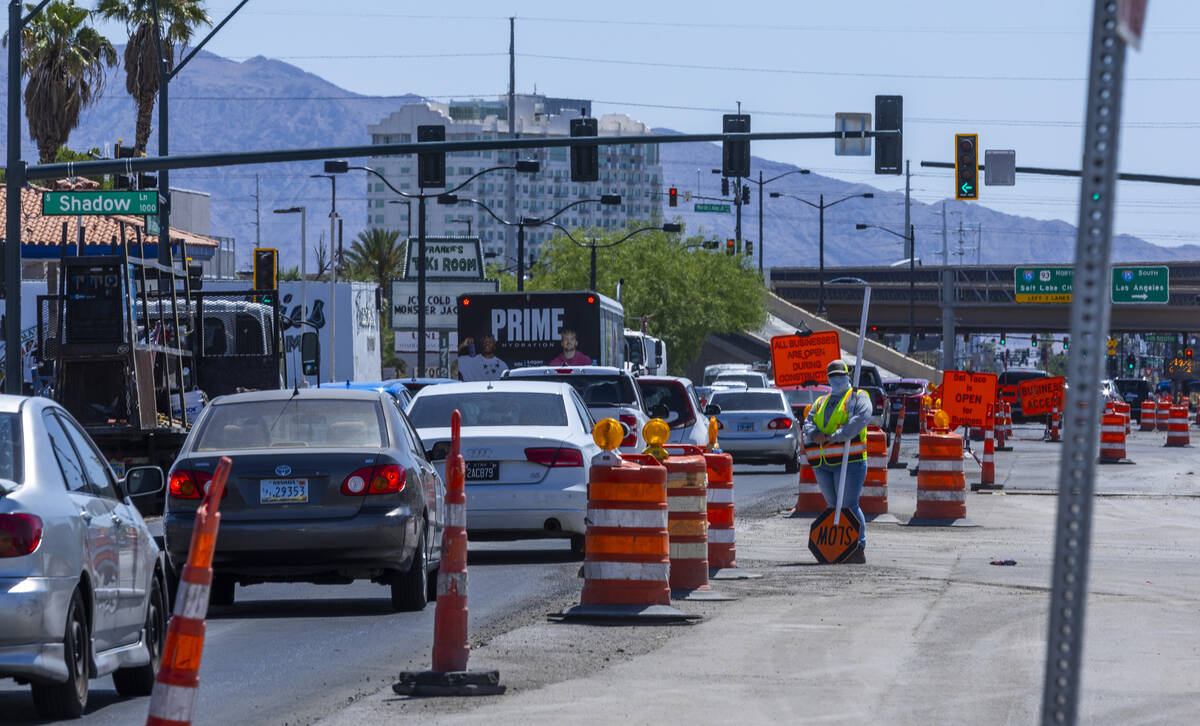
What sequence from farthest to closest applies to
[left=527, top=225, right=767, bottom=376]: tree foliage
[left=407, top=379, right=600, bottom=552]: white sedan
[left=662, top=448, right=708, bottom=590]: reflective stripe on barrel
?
[left=527, top=225, right=767, bottom=376]: tree foliage, [left=407, top=379, right=600, bottom=552]: white sedan, [left=662, top=448, right=708, bottom=590]: reflective stripe on barrel

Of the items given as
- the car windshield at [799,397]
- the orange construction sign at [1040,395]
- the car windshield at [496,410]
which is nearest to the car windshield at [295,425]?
the car windshield at [496,410]

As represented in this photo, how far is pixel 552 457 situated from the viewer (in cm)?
1734

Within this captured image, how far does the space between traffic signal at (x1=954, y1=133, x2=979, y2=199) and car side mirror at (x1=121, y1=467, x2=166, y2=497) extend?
1063 inches

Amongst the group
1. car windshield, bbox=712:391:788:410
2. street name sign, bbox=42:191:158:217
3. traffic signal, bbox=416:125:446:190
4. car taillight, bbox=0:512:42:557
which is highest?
traffic signal, bbox=416:125:446:190

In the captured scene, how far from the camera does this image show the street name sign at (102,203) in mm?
26172

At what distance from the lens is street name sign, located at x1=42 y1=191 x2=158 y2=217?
26.2 m

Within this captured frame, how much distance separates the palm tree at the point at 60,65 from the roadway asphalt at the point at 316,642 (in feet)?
123

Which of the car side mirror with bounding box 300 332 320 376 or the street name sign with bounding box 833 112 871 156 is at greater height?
the street name sign with bounding box 833 112 871 156

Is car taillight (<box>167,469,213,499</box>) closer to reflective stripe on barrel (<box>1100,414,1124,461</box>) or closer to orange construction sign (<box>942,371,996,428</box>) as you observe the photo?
orange construction sign (<box>942,371,996,428</box>)

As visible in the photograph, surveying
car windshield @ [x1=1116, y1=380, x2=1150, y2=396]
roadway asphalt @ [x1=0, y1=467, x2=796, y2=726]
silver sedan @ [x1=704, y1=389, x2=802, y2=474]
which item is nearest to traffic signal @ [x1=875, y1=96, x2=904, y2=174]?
silver sedan @ [x1=704, y1=389, x2=802, y2=474]

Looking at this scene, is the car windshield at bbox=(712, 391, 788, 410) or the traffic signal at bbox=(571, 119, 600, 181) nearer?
the traffic signal at bbox=(571, 119, 600, 181)

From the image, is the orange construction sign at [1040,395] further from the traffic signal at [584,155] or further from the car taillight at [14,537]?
the car taillight at [14,537]

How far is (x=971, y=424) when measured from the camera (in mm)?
31750

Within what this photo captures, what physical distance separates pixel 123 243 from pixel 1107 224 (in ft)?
67.5
